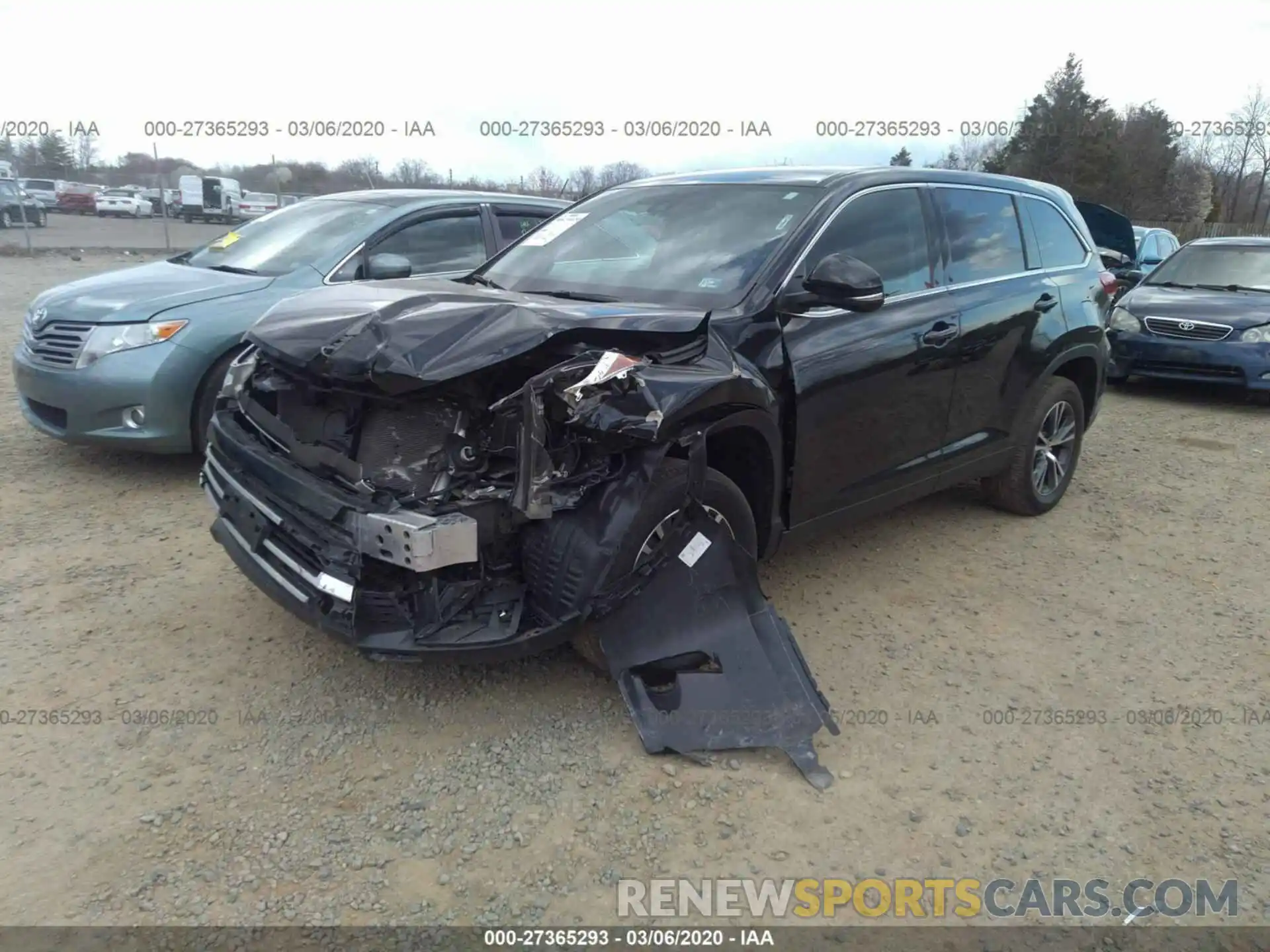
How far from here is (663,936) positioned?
2377 millimetres

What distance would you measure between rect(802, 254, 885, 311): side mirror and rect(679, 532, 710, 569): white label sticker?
107cm

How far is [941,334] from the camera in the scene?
4242 mm

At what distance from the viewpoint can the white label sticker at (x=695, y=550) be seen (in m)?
3.18

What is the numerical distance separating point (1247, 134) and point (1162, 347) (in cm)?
4391

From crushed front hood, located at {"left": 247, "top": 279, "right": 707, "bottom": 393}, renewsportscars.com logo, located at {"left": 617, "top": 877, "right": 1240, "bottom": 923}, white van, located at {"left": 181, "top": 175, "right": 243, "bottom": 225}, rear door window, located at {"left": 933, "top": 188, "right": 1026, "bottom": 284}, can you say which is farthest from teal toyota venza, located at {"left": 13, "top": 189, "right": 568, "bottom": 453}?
white van, located at {"left": 181, "top": 175, "right": 243, "bottom": 225}

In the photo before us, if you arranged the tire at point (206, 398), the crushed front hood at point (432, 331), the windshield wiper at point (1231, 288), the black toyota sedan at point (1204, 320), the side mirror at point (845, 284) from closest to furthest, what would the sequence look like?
the crushed front hood at point (432, 331) < the side mirror at point (845, 284) < the tire at point (206, 398) < the black toyota sedan at point (1204, 320) < the windshield wiper at point (1231, 288)

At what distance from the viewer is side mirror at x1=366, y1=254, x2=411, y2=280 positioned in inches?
203

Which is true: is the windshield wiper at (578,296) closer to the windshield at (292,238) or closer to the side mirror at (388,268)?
the side mirror at (388,268)

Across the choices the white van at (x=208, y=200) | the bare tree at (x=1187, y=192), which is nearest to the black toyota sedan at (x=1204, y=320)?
the white van at (x=208, y=200)

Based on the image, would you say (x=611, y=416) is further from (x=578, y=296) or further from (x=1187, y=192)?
(x=1187, y=192)

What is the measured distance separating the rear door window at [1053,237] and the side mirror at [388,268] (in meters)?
3.49

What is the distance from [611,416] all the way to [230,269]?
3927 mm

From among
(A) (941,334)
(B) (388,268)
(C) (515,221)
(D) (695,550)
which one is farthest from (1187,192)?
(D) (695,550)

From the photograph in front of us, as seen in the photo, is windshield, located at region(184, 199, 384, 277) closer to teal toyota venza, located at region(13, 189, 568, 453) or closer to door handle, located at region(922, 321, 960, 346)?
teal toyota venza, located at region(13, 189, 568, 453)
